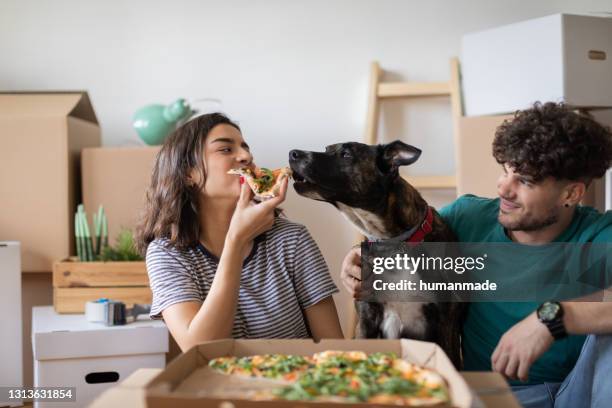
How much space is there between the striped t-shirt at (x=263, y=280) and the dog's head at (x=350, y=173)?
213 millimetres

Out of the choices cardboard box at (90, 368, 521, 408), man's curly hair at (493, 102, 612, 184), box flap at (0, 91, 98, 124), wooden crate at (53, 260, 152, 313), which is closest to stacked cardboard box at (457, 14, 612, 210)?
man's curly hair at (493, 102, 612, 184)

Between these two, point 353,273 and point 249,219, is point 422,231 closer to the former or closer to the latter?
point 353,273

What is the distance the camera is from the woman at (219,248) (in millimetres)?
1501

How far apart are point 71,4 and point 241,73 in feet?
2.23

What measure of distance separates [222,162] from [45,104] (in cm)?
108

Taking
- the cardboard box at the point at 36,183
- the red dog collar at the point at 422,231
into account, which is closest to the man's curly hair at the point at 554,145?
the red dog collar at the point at 422,231

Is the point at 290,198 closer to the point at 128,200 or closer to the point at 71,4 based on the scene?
the point at 128,200

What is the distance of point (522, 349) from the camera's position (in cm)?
112

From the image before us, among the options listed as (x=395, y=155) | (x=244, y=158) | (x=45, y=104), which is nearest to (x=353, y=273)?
(x=395, y=155)

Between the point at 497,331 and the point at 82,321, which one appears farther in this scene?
the point at 82,321

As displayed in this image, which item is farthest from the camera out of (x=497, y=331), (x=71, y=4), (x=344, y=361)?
(x=71, y=4)

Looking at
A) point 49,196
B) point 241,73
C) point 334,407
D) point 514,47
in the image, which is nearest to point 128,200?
point 49,196

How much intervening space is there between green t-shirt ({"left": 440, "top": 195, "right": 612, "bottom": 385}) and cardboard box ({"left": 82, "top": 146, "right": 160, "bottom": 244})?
1268 mm

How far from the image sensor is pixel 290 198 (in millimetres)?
2682
